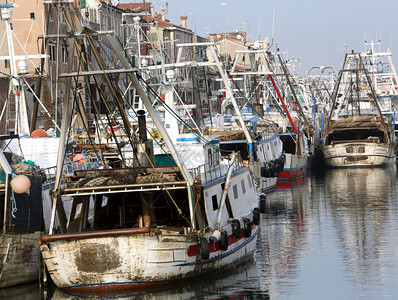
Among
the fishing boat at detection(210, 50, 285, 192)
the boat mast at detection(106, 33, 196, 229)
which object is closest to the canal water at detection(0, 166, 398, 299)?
the fishing boat at detection(210, 50, 285, 192)

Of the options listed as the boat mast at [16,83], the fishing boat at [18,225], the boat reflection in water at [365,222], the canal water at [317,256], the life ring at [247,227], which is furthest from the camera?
the boat mast at [16,83]

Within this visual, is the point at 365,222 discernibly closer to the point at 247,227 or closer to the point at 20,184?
the point at 247,227

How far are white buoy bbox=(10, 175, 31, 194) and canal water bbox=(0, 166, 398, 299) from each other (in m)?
2.87

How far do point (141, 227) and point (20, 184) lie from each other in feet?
10.6

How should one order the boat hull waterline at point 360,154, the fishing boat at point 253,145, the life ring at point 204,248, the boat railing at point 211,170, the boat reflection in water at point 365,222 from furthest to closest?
1. the boat hull waterline at point 360,154
2. the fishing boat at point 253,145
3. the boat reflection in water at point 365,222
4. the boat railing at point 211,170
5. the life ring at point 204,248

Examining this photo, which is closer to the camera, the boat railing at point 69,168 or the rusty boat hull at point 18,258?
the rusty boat hull at point 18,258

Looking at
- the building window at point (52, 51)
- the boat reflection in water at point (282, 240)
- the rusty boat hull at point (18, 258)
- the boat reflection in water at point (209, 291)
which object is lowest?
the boat reflection in water at point (282, 240)

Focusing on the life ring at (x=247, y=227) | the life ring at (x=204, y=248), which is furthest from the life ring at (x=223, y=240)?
the life ring at (x=247, y=227)

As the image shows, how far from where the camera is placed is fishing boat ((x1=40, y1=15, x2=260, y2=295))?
63.8 feet

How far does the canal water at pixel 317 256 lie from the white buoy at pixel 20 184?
9.43ft

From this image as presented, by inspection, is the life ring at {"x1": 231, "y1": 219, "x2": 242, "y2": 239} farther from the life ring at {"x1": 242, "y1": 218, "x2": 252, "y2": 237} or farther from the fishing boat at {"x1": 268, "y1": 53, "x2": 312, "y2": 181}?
the fishing boat at {"x1": 268, "y1": 53, "x2": 312, "y2": 181}

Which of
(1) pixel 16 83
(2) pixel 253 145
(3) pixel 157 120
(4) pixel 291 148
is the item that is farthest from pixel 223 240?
(4) pixel 291 148

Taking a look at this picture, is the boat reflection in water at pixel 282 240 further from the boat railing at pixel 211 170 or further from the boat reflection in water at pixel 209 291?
the boat railing at pixel 211 170

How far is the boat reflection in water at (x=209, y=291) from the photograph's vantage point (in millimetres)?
19953
